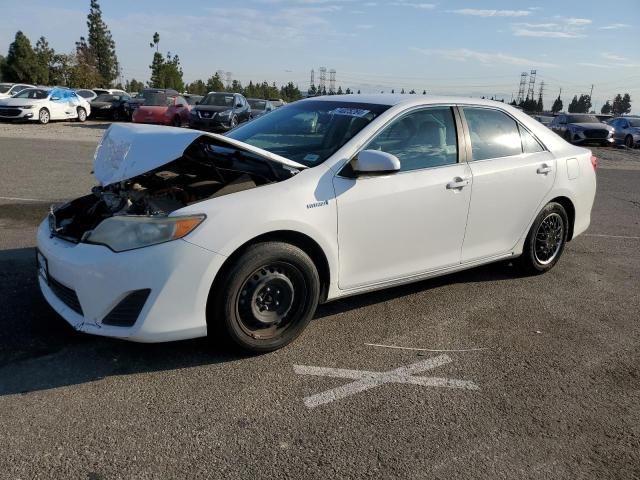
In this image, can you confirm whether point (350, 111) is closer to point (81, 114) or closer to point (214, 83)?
point (81, 114)

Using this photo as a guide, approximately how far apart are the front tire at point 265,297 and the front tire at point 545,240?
245cm

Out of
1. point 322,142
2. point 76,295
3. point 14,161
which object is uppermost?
point 322,142

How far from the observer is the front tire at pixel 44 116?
24.6 metres

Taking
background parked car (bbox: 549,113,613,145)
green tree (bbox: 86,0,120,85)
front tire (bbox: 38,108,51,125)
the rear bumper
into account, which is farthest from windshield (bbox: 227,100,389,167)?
green tree (bbox: 86,0,120,85)

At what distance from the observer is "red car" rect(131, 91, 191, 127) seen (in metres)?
23.1

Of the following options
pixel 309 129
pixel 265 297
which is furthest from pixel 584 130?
pixel 265 297

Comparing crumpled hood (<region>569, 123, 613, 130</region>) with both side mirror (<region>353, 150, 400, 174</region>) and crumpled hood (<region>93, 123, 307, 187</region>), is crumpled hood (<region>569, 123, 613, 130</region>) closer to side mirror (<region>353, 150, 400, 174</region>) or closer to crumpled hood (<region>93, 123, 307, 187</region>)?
side mirror (<region>353, 150, 400, 174</region>)

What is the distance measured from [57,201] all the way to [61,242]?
4820mm

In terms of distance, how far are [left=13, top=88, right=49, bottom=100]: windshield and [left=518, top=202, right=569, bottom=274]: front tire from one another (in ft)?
82.0

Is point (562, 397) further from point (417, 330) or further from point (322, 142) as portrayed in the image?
point (322, 142)

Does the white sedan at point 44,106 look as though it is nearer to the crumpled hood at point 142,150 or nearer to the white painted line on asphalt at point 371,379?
the crumpled hood at point 142,150

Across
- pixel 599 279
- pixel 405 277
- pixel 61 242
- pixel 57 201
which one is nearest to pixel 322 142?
pixel 405 277

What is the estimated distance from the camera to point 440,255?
4379mm

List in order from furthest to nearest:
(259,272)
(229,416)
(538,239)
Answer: (538,239), (259,272), (229,416)
